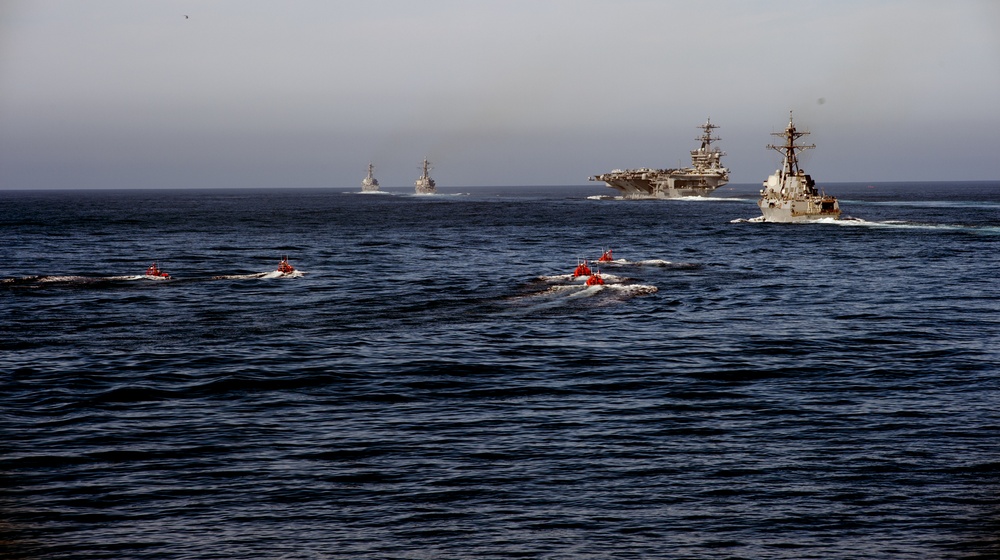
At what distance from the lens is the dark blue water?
19234 millimetres

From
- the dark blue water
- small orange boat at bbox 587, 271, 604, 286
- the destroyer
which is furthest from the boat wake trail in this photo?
the destroyer

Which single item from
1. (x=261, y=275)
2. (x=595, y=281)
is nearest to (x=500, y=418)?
(x=595, y=281)

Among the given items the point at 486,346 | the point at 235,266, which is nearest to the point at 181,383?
the point at 486,346

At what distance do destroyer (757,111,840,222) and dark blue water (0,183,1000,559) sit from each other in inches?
2750

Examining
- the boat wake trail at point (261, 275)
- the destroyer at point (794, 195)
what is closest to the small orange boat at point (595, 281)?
the boat wake trail at point (261, 275)

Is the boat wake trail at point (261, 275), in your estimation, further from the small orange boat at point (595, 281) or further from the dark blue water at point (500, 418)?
the small orange boat at point (595, 281)

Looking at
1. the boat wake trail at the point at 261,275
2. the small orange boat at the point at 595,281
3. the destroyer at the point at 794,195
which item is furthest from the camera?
the destroyer at the point at 794,195

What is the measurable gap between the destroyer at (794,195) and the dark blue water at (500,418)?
69.9 meters

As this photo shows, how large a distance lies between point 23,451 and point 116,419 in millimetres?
3464

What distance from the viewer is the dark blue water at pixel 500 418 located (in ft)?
63.1

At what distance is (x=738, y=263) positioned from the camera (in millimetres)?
76750

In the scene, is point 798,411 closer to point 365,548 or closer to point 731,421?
point 731,421

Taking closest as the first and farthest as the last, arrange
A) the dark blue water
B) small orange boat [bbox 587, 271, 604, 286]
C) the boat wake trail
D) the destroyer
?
the dark blue water, small orange boat [bbox 587, 271, 604, 286], the boat wake trail, the destroyer

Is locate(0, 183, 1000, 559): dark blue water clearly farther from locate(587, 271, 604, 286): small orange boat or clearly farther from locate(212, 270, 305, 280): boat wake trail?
locate(212, 270, 305, 280): boat wake trail
